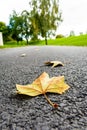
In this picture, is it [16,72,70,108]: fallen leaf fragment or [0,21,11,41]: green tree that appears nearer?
[16,72,70,108]: fallen leaf fragment

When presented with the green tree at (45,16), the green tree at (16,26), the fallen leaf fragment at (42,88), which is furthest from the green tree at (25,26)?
the fallen leaf fragment at (42,88)

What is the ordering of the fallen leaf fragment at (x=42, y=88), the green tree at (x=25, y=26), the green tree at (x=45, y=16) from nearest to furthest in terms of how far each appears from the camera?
the fallen leaf fragment at (x=42, y=88), the green tree at (x=45, y=16), the green tree at (x=25, y=26)

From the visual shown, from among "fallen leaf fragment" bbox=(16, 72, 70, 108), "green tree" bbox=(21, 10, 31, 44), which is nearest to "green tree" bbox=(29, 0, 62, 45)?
"green tree" bbox=(21, 10, 31, 44)

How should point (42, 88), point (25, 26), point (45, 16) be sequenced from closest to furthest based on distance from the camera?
1. point (42, 88)
2. point (45, 16)
3. point (25, 26)

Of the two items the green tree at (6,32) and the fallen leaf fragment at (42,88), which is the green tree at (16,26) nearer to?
the green tree at (6,32)

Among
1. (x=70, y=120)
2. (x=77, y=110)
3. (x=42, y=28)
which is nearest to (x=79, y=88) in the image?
(x=77, y=110)

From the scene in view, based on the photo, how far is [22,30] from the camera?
38531 millimetres

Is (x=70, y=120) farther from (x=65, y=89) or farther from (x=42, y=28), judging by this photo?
(x=42, y=28)

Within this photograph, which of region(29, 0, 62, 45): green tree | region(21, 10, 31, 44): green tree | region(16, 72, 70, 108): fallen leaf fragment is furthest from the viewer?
region(21, 10, 31, 44): green tree

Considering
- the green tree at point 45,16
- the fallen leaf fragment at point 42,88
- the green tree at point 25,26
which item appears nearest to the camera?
the fallen leaf fragment at point 42,88

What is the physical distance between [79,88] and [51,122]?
0.50 m

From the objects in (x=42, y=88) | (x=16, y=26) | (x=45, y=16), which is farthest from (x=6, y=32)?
(x=42, y=88)

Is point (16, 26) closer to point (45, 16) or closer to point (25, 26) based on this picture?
point (25, 26)

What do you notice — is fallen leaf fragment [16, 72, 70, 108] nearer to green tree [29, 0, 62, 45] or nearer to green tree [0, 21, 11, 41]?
green tree [29, 0, 62, 45]
